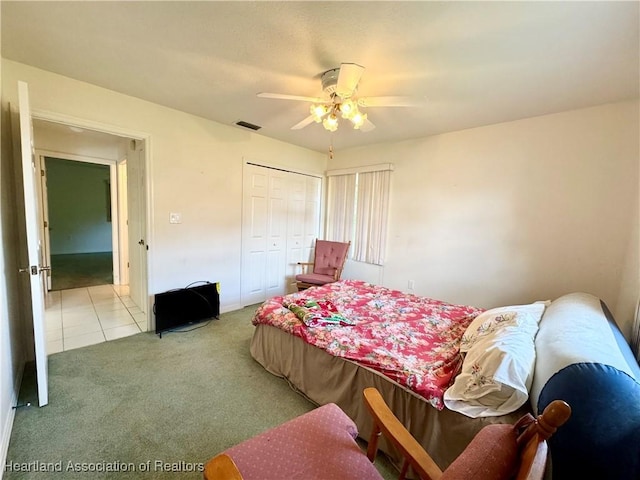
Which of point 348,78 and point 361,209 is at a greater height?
point 348,78

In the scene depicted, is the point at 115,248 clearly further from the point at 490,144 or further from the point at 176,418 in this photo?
the point at 490,144

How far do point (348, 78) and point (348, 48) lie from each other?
0.18m

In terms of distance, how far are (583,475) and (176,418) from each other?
200 cm

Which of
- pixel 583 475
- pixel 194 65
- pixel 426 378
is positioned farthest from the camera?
pixel 194 65

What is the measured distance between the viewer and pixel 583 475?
2.75 feet

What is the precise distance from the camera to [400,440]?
0.99 metres

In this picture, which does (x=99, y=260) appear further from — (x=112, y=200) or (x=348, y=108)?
(x=348, y=108)

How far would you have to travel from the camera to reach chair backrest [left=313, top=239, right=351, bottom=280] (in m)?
4.07

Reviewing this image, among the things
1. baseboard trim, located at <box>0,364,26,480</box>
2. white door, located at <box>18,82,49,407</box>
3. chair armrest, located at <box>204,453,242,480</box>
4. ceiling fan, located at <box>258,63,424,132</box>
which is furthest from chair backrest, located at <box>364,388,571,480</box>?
white door, located at <box>18,82,49,407</box>

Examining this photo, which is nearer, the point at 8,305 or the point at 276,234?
the point at 8,305

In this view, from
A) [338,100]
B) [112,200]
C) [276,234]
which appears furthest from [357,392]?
[112,200]

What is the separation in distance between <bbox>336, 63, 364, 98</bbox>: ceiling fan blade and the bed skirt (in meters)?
1.82

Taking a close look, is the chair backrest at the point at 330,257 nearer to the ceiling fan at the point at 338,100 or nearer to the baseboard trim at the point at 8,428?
the ceiling fan at the point at 338,100

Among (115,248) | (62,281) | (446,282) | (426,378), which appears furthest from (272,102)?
(62,281)
